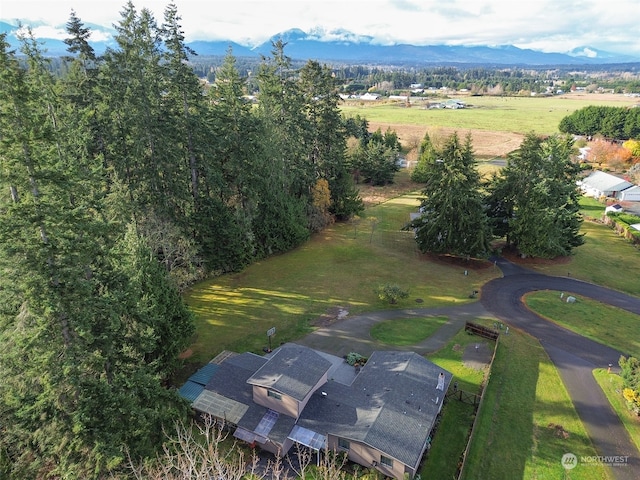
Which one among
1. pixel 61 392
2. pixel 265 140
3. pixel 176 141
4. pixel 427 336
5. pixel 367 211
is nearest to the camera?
pixel 61 392

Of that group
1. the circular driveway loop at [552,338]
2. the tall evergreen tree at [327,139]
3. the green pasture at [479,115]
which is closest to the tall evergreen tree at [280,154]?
the tall evergreen tree at [327,139]

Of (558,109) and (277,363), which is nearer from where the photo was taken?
(277,363)

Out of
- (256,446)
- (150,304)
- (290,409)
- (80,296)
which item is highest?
(80,296)

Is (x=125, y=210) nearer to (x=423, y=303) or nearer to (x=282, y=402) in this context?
(x=282, y=402)

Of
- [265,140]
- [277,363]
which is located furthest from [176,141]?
[277,363]

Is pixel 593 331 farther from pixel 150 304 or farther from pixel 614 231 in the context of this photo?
pixel 150 304

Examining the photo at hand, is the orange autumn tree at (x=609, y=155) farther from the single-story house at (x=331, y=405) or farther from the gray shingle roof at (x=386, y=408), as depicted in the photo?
the single-story house at (x=331, y=405)

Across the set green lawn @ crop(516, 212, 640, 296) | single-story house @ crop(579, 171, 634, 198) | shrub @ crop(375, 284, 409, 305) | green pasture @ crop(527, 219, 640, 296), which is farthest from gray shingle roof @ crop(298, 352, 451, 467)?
single-story house @ crop(579, 171, 634, 198)

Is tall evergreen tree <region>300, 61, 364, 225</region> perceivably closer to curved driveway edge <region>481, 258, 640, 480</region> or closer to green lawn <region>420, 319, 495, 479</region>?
curved driveway edge <region>481, 258, 640, 480</region>
